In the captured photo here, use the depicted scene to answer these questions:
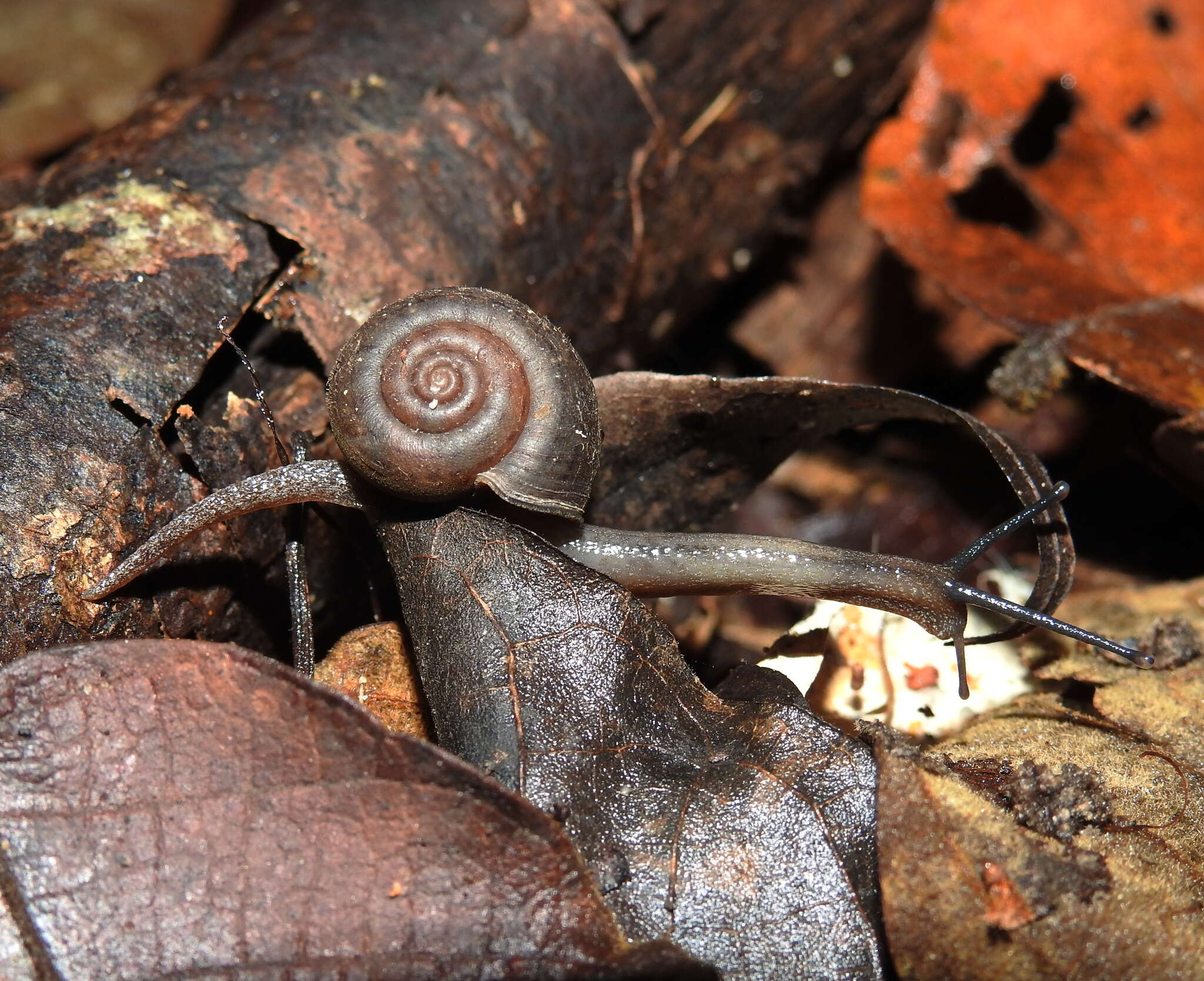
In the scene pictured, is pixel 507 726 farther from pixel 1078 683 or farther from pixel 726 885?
pixel 1078 683

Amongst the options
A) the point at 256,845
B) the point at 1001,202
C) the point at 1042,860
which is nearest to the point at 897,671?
the point at 1042,860

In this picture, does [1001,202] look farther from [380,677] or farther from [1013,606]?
[380,677]

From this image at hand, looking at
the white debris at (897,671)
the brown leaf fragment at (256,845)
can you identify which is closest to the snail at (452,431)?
the white debris at (897,671)

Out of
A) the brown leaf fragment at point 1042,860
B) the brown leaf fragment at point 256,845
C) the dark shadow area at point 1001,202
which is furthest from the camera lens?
the dark shadow area at point 1001,202

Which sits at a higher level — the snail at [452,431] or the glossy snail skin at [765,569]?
the snail at [452,431]

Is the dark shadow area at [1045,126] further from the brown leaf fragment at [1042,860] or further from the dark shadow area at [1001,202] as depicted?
the brown leaf fragment at [1042,860]

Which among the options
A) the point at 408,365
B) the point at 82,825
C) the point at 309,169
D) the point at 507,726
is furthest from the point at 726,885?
the point at 309,169

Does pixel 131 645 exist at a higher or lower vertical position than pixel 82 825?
higher
